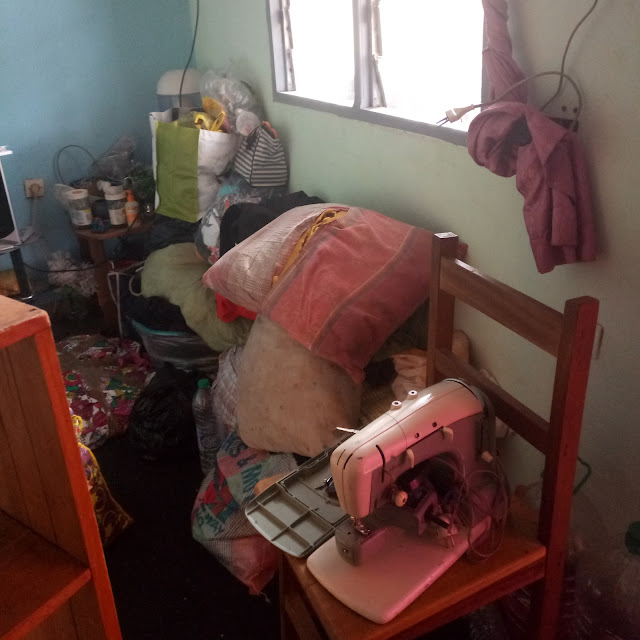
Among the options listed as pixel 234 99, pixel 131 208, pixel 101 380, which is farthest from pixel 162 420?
pixel 234 99

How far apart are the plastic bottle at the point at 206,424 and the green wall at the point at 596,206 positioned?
868 millimetres

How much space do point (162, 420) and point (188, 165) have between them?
1.12m

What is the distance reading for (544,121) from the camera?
4.00 ft

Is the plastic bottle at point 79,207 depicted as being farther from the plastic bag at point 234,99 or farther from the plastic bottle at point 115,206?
the plastic bag at point 234,99

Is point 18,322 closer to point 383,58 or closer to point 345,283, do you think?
point 345,283

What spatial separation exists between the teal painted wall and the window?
1.13 metres

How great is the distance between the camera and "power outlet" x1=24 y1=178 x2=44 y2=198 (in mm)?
3268

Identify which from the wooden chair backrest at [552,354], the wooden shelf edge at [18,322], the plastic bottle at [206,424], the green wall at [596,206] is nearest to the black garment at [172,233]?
the plastic bottle at [206,424]

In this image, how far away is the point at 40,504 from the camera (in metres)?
0.89

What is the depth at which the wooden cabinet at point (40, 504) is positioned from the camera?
74 cm

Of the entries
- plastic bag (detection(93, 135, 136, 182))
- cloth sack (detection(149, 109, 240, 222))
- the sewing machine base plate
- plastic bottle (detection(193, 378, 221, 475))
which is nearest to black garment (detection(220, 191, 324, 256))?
cloth sack (detection(149, 109, 240, 222))

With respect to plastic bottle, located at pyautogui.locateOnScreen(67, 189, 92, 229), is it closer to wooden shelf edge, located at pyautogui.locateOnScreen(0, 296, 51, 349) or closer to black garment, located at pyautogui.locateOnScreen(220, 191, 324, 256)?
black garment, located at pyautogui.locateOnScreen(220, 191, 324, 256)

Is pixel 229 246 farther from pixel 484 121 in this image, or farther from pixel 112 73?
pixel 112 73

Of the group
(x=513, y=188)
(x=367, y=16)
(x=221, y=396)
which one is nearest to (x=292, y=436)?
(x=221, y=396)
